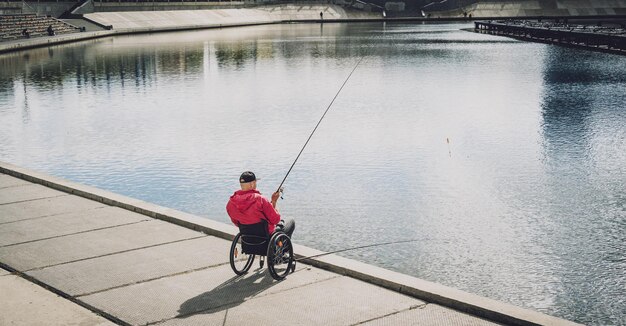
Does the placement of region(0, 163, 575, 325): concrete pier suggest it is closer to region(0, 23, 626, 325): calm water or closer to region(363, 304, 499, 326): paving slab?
region(363, 304, 499, 326): paving slab

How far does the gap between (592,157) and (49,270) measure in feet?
34.4

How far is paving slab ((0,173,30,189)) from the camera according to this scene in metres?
12.2

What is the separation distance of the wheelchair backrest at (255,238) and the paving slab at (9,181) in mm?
6148

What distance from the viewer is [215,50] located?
4578 centimetres

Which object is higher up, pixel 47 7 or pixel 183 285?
pixel 47 7

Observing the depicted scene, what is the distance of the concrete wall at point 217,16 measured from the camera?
7369cm

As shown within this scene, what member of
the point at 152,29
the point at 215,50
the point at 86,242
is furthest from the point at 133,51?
the point at 86,242

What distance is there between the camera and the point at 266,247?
300 inches

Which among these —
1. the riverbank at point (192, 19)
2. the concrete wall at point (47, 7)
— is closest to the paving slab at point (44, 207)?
the riverbank at point (192, 19)

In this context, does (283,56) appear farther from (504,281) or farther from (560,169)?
(504,281)

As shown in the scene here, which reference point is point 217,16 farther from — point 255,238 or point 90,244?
point 255,238

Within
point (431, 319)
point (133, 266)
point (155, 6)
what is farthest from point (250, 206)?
point (155, 6)

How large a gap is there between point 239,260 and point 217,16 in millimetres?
86399

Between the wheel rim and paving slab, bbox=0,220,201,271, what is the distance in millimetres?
1840
